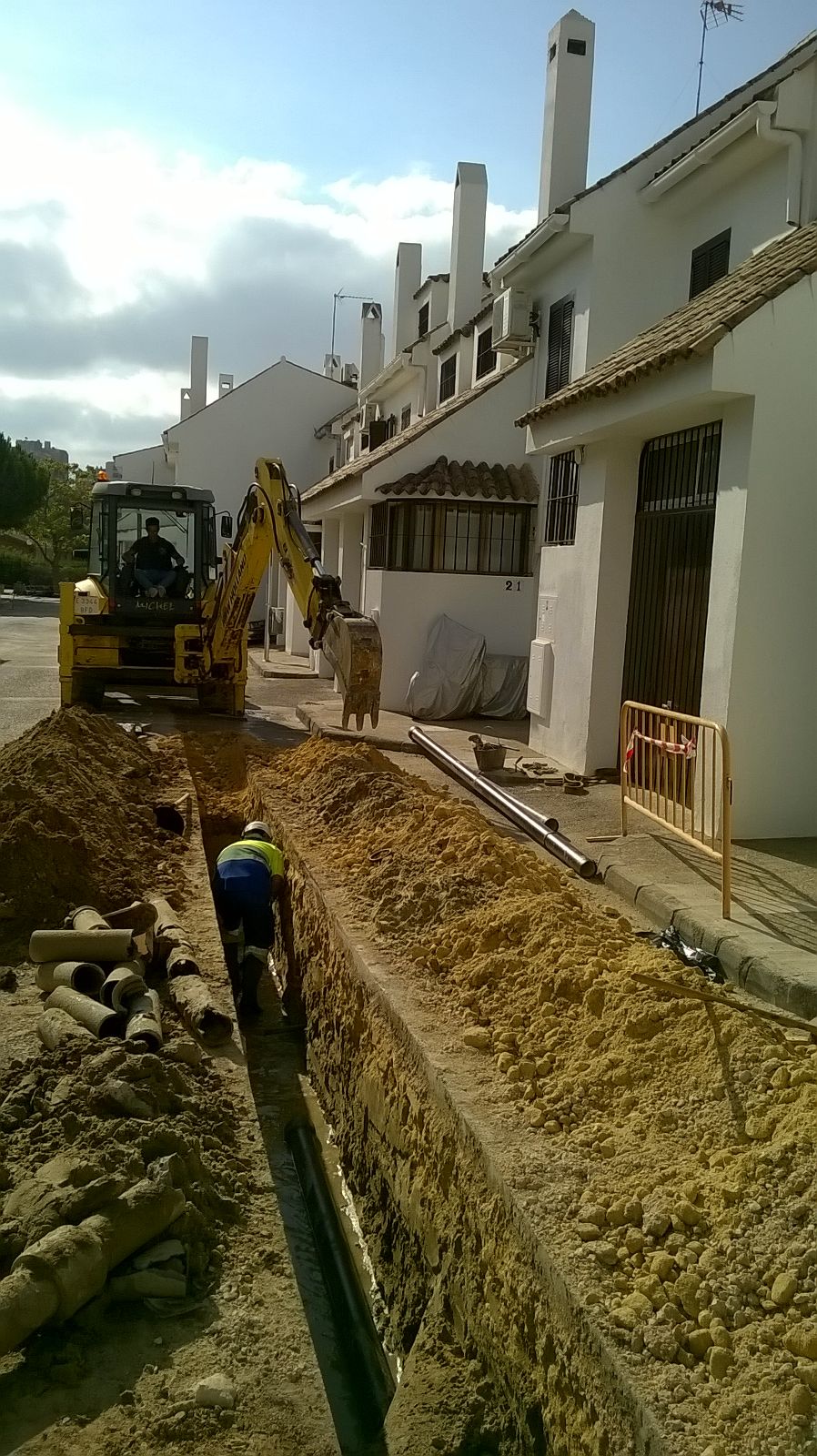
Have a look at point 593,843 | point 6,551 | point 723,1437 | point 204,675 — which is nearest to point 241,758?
point 204,675

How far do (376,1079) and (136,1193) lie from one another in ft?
6.37

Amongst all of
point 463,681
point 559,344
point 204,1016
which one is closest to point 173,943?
point 204,1016

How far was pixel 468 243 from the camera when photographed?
21188mm

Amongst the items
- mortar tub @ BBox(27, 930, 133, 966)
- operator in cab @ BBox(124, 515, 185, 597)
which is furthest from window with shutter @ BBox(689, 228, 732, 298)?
mortar tub @ BBox(27, 930, 133, 966)

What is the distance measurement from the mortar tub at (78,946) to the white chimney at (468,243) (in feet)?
57.8

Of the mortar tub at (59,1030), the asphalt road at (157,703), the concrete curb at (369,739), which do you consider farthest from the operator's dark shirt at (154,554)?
the mortar tub at (59,1030)

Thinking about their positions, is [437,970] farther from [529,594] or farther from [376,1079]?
[529,594]

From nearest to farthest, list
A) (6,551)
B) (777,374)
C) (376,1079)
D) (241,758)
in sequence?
(376,1079)
(777,374)
(241,758)
(6,551)

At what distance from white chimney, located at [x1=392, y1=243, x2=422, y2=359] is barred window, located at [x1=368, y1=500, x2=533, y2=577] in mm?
10271

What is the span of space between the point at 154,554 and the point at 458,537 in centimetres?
447

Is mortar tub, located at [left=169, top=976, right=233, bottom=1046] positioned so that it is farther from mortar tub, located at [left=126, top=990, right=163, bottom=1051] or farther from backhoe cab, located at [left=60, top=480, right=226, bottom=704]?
backhoe cab, located at [left=60, top=480, right=226, bottom=704]

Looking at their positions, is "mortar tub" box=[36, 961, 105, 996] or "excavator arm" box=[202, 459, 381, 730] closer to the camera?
"mortar tub" box=[36, 961, 105, 996]

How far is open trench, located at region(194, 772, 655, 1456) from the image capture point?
142 inches

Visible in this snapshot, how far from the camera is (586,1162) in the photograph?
4172 mm
